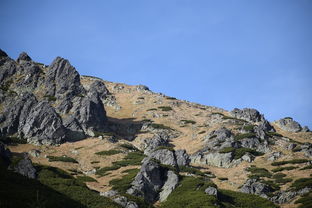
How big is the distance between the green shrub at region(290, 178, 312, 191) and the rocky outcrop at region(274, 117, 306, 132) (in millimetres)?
57444

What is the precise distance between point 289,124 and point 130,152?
64.3 meters

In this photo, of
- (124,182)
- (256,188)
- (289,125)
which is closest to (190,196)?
(124,182)

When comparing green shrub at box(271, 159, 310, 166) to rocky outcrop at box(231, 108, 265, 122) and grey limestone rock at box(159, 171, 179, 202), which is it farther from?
rocky outcrop at box(231, 108, 265, 122)

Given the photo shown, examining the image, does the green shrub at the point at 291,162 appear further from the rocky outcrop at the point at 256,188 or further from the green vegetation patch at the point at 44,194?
the green vegetation patch at the point at 44,194

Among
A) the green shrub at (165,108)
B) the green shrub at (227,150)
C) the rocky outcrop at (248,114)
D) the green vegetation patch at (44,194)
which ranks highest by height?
the rocky outcrop at (248,114)

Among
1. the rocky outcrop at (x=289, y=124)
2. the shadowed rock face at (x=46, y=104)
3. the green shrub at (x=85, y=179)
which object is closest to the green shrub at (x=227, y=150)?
the shadowed rock face at (x=46, y=104)

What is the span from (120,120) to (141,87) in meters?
44.5

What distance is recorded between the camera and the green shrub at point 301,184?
57625mm

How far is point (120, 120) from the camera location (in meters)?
109

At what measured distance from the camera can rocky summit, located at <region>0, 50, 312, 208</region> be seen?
47219 millimetres

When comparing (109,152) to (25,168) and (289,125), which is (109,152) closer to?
(25,168)

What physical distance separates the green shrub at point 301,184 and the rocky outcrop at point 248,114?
5839 cm

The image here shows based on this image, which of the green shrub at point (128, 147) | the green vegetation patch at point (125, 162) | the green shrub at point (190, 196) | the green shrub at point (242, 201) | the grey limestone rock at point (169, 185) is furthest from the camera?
the green shrub at point (128, 147)

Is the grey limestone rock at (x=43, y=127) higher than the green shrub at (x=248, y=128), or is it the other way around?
the green shrub at (x=248, y=128)
